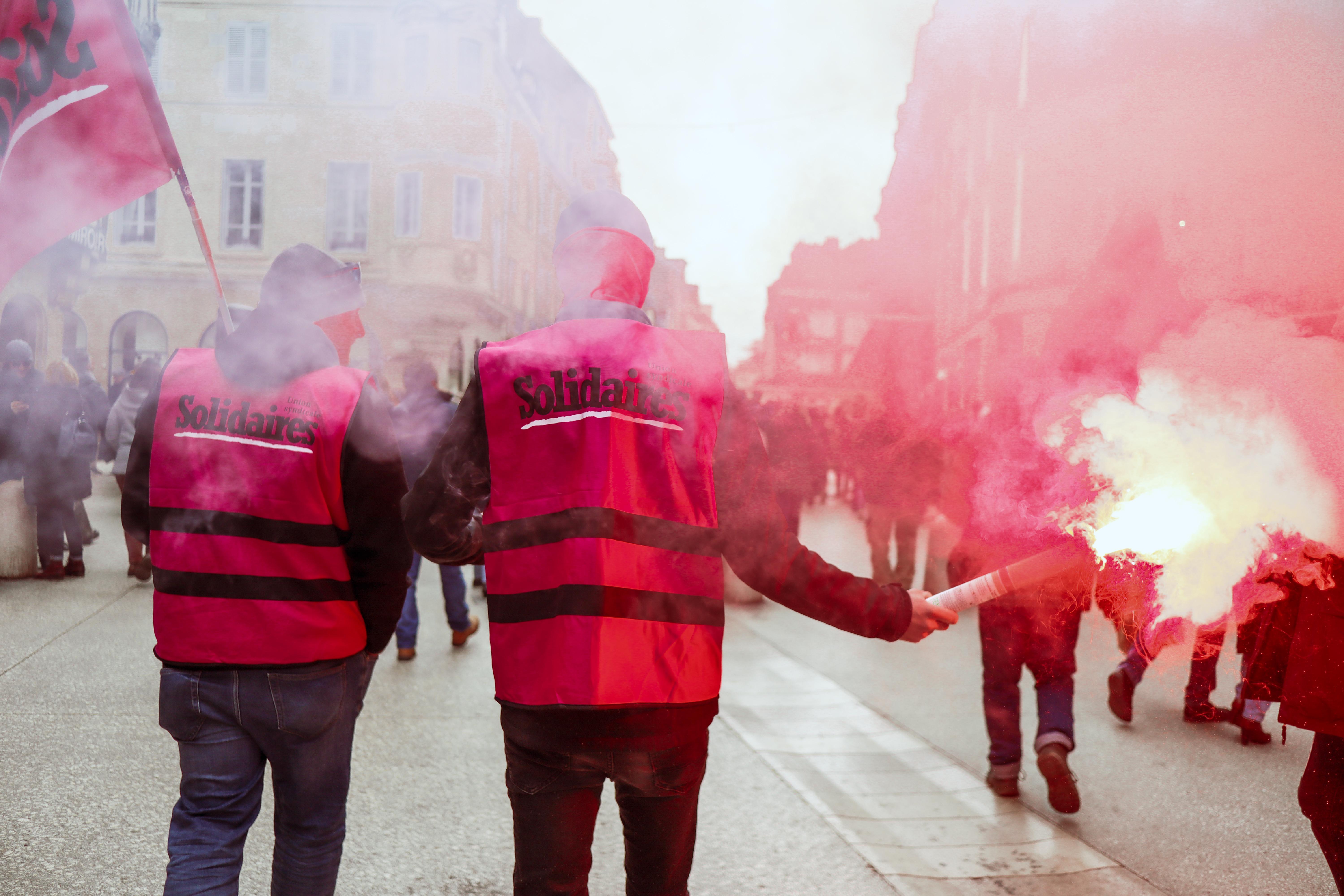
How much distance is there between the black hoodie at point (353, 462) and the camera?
198 centimetres

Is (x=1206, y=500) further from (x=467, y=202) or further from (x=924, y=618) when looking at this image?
(x=467, y=202)

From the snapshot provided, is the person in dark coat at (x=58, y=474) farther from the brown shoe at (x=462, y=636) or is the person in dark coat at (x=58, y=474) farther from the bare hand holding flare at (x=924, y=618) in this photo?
the bare hand holding flare at (x=924, y=618)

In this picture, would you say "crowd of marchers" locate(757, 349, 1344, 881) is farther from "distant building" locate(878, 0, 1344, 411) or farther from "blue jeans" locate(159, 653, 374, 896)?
"blue jeans" locate(159, 653, 374, 896)

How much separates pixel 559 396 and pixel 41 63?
4.59 feet

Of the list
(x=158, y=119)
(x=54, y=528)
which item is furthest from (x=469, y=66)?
(x=54, y=528)

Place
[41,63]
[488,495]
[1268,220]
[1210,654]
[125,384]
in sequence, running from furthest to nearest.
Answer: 1. [125,384]
2. [1210,654]
3. [1268,220]
4. [41,63]
5. [488,495]

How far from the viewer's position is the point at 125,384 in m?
6.62

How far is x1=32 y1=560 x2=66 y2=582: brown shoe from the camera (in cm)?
686

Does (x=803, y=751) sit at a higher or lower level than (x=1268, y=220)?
lower

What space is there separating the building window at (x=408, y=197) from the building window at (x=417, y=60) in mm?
404

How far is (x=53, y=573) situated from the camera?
6.94m

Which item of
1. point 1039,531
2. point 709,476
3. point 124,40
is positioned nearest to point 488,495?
point 709,476

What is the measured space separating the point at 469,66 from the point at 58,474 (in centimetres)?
516

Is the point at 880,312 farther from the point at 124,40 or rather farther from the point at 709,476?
the point at 124,40
